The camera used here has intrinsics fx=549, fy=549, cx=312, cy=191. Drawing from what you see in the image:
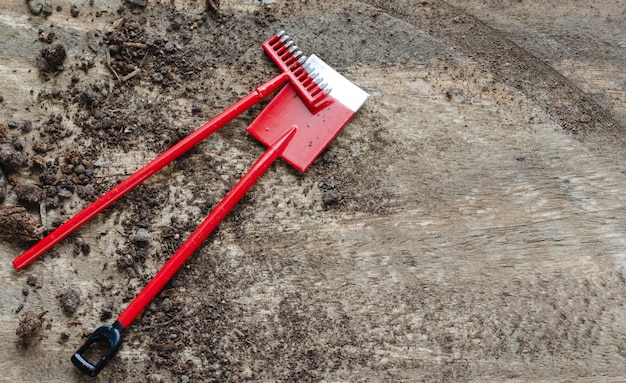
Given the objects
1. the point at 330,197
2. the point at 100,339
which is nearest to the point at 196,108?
the point at 330,197

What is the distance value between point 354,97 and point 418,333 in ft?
2.54

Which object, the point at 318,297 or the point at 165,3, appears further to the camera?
the point at 165,3

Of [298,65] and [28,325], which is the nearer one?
[28,325]

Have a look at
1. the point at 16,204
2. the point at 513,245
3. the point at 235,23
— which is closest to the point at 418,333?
the point at 513,245

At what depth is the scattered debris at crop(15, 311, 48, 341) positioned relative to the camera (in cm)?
158

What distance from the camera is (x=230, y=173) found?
5.77 ft

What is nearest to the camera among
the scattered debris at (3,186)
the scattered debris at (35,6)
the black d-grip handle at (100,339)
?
the black d-grip handle at (100,339)

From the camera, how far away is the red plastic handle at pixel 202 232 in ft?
→ 5.26

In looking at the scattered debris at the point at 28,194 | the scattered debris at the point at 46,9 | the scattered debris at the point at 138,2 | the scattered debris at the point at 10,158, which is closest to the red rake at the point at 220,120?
the scattered debris at the point at 28,194

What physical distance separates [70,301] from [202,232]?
438 mm

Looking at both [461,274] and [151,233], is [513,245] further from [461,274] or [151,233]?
[151,233]

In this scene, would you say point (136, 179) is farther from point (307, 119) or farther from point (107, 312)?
point (307, 119)

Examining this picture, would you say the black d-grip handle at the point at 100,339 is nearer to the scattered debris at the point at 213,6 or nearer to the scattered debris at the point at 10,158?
the scattered debris at the point at 10,158

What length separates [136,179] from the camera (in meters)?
1.66
